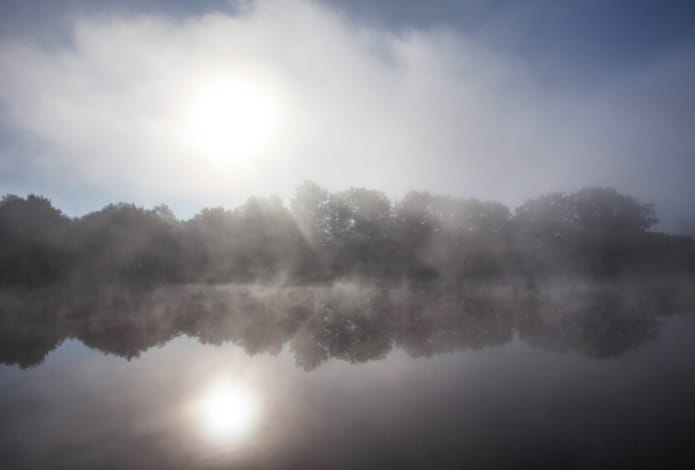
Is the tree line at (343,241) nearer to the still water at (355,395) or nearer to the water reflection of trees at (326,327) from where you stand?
the water reflection of trees at (326,327)

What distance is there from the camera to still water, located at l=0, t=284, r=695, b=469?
490 cm

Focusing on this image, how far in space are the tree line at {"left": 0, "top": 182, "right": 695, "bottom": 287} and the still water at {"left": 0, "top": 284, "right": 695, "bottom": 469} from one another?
88.0 feet

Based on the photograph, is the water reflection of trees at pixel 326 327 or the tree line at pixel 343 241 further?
the tree line at pixel 343 241

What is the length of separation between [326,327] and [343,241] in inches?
1299

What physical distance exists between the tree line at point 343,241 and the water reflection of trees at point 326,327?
49.2 feet

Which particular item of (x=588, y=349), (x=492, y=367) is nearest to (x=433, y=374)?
(x=492, y=367)

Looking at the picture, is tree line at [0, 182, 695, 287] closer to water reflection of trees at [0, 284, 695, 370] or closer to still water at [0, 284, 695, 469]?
water reflection of trees at [0, 284, 695, 370]

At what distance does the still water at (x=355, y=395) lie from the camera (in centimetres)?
490

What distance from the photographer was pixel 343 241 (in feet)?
157

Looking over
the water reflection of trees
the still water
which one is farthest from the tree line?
the still water

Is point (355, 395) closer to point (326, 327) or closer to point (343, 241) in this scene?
point (326, 327)

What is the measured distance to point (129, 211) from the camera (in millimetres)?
41219

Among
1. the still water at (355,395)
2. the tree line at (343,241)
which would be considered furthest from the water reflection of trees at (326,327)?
the tree line at (343,241)

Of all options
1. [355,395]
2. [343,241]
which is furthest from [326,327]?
[343,241]
